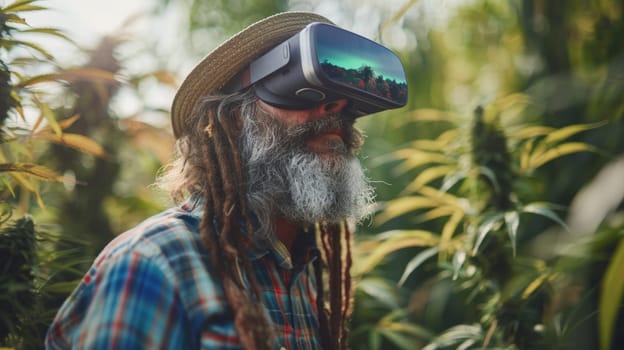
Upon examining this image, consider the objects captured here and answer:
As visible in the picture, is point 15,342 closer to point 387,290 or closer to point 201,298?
point 201,298

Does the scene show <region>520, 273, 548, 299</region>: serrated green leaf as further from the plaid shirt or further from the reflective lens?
the plaid shirt

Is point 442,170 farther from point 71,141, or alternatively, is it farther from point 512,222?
point 71,141

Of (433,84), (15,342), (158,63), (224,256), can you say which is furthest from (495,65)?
(15,342)

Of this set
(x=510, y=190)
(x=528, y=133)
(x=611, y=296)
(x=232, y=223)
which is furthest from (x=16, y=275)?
(x=528, y=133)

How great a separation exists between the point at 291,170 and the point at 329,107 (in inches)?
7.9

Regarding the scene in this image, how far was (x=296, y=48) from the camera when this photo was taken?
127 centimetres

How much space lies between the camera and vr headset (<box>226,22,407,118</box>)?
1230mm

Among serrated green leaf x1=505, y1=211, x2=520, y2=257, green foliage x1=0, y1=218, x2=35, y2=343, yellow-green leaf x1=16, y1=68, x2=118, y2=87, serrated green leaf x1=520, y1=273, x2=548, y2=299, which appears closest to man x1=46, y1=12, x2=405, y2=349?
green foliage x1=0, y1=218, x2=35, y2=343

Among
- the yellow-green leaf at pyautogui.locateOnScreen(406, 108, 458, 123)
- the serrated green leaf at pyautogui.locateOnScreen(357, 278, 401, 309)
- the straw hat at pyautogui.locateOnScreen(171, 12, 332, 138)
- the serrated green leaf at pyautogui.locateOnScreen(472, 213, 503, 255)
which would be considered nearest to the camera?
the straw hat at pyautogui.locateOnScreen(171, 12, 332, 138)

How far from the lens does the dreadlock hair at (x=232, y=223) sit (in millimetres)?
1062

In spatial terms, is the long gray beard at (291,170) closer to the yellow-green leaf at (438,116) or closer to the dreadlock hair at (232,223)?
the dreadlock hair at (232,223)

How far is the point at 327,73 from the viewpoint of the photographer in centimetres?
123

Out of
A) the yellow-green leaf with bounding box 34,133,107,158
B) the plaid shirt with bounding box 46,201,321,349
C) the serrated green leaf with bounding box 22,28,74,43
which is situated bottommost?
the plaid shirt with bounding box 46,201,321,349

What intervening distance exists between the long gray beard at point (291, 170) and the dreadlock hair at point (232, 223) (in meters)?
0.05
